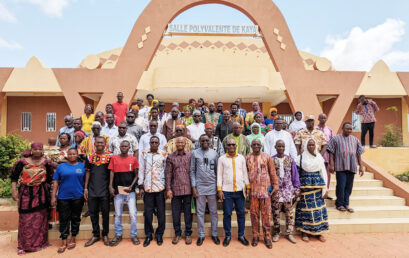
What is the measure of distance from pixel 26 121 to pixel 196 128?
11855 mm

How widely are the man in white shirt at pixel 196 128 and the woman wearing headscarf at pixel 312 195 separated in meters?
1.90

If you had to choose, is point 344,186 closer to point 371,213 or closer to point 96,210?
point 371,213

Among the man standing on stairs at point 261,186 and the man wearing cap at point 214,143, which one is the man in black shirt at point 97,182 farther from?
the man standing on stairs at point 261,186

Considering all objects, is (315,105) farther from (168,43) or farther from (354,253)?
(168,43)

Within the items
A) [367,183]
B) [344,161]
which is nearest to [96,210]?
[344,161]

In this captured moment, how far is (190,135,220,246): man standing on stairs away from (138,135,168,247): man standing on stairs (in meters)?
0.48

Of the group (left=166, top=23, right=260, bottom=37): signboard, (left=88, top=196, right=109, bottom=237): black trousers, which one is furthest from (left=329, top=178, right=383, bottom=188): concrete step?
(left=166, top=23, right=260, bottom=37): signboard

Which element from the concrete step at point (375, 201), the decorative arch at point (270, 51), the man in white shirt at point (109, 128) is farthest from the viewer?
the decorative arch at point (270, 51)

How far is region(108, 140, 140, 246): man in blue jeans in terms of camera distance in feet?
Answer: 12.3

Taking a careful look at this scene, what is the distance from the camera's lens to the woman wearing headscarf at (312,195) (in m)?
3.96

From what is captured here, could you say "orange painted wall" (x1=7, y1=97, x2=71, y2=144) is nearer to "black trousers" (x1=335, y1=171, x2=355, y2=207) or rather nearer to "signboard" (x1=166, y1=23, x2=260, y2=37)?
"signboard" (x1=166, y1=23, x2=260, y2=37)

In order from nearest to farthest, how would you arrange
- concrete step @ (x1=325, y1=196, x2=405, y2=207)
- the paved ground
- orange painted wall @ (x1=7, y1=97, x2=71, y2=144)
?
the paved ground → concrete step @ (x1=325, y1=196, x2=405, y2=207) → orange painted wall @ (x1=7, y1=97, x2=71, y2=144)

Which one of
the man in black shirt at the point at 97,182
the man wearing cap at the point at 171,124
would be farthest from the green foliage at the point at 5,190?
the man wearing cap at the point at 171,124

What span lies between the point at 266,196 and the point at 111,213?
2651 millimetres
